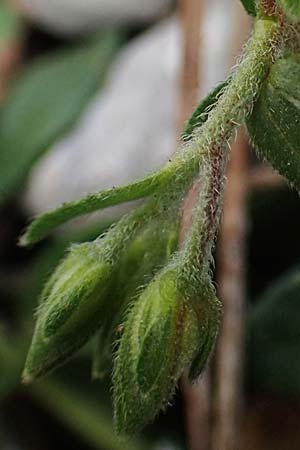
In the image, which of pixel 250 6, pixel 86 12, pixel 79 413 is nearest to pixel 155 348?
pixel 250 6

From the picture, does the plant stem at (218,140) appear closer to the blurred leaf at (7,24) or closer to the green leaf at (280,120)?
the green leaf at (280,120)

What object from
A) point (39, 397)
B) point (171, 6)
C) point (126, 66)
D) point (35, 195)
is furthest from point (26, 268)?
point (171, 6)

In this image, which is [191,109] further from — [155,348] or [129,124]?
[155,348]

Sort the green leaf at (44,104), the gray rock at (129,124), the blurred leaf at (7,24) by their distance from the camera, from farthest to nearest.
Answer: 1. the blurred leaf at (7,24)
2. the gray rock at (129,124)
3. the green leaf at (44,104)

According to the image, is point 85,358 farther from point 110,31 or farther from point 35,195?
point 110,31

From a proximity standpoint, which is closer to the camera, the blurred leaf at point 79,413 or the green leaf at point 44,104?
the blurred leaf at point 79,413

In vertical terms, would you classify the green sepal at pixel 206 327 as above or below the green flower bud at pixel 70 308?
below

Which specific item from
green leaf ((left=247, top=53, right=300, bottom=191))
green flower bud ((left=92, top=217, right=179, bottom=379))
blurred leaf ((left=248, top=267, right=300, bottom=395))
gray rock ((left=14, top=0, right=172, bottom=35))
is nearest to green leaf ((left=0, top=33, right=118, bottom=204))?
gray rock ((left=14, top=0, right=172, bottom=35))

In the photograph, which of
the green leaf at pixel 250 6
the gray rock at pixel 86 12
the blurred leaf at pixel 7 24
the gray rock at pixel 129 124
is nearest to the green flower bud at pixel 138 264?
the green leaf at pixel 250 6
